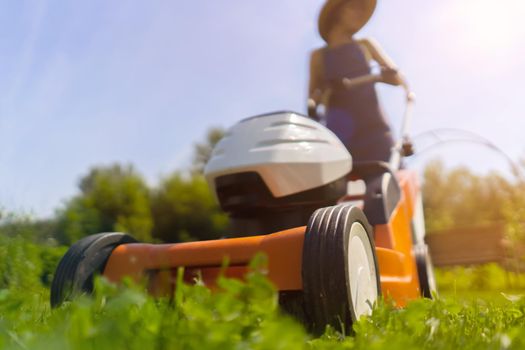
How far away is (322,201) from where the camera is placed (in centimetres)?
276

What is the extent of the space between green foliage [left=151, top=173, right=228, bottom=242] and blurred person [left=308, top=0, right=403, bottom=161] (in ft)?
41.9

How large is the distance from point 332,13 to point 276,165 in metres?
2.16

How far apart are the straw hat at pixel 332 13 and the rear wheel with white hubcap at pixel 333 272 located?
254 centimetres

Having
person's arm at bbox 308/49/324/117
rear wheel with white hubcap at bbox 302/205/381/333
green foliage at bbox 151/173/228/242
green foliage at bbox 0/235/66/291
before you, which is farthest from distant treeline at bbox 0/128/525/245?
rear wheel with white hubcap at bbox 302/205/381/333

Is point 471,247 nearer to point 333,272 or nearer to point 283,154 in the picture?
point 283,154

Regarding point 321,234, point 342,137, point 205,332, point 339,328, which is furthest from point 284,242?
point 342,137

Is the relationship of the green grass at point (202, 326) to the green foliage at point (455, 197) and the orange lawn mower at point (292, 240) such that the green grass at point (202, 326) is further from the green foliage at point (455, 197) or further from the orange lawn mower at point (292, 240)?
the green foliage at point (455, 197)

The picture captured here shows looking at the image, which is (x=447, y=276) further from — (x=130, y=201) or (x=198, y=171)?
(x=198, y=171)

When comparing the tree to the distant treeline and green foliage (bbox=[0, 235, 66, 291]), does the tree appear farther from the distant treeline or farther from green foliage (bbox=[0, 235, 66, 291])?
green foliage (bbox=[0, 235, 66, 291])

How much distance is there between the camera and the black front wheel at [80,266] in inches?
93.5

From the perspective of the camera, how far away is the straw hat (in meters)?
4.31

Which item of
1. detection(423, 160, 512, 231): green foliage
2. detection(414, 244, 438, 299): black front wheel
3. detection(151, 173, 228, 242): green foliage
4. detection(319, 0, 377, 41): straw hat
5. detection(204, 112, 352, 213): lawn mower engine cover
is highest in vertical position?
detection(319, 0, 377, 41): straw hat

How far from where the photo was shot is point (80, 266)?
243 cm

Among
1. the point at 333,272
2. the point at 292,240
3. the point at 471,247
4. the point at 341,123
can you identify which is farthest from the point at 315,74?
the point at 471,247
